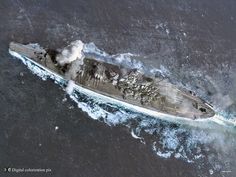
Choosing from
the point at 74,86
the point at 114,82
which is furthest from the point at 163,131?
the point at 74,86

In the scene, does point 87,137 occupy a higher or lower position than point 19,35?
lower

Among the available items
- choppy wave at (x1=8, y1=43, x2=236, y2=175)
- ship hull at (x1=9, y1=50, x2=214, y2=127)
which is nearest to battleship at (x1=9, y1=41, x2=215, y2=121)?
ship hull at (x1=9, y1=50, x2=214, y2=127)

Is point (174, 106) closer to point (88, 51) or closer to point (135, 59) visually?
point (135, 59)

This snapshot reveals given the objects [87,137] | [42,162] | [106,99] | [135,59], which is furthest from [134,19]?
[42,162]

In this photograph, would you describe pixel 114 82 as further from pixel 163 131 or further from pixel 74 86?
pixel 163 131

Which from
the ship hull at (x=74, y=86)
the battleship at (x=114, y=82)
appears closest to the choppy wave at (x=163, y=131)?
the ship hull at (x=74, y=86)
